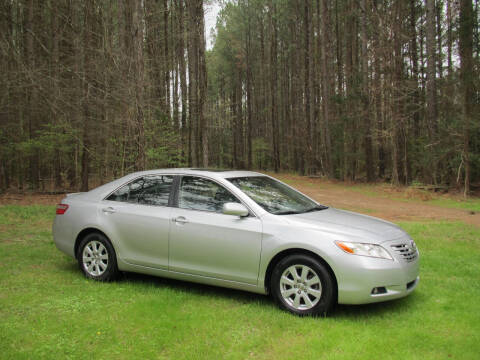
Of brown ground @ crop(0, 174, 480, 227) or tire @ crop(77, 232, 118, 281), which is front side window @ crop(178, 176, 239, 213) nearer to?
tire @ crop(77, 232, 118, 281)

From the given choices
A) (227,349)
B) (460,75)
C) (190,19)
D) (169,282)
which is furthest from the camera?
(190,19)

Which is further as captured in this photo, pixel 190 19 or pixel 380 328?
pixel 190 19

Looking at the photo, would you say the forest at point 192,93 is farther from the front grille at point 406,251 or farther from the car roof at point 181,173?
the front grille at point 406,251

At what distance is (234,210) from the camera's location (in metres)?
4.71

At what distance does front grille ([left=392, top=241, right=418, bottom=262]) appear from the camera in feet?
14.7

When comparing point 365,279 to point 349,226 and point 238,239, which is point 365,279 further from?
point 238,239

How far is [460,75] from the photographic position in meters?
18.3

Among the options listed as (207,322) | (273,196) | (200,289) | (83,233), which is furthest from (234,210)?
(83,233)

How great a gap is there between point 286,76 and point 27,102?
29876 mm

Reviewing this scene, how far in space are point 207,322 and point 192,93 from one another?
24116 mm


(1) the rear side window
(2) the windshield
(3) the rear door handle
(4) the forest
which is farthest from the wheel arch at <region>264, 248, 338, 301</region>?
(4) the forest

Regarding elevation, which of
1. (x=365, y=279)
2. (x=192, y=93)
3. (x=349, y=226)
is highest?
(x=192, y=93)

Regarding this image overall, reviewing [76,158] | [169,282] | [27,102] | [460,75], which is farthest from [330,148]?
[169,282]

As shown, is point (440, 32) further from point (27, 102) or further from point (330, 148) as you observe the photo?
point (27, 102)
